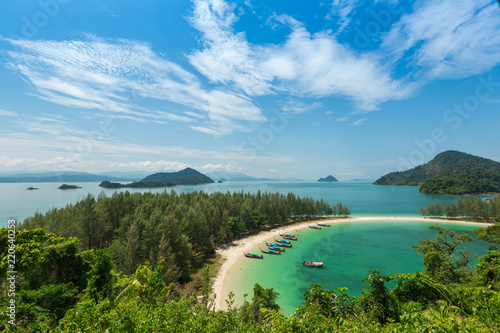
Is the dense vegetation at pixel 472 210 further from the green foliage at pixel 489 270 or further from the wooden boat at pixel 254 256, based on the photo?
the green foliage at pixel 489 270

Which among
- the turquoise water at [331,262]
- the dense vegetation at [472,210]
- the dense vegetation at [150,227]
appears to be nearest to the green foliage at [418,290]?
the turquoise water at [331,262]

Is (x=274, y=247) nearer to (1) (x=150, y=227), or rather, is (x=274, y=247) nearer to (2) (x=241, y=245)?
(2) (x=241, y=245)

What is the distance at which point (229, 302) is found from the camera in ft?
30.4

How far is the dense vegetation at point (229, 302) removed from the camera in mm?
4605

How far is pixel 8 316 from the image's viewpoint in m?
8.66

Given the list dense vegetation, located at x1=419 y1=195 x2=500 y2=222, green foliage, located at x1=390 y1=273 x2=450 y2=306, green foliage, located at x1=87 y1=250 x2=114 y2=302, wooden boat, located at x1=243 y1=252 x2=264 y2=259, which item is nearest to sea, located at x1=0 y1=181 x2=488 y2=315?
wooden boat, located at x1=243 y1=252 x2=264 y2=259

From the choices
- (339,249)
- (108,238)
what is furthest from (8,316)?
(339,249)

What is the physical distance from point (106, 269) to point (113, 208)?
96.6ft

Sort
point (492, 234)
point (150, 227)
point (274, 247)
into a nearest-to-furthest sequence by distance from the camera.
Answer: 1. point (492, 234)
2. point (150, 227)
3. point (274, 247)

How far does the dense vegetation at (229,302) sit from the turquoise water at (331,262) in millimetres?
10794

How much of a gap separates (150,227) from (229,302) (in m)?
19.6

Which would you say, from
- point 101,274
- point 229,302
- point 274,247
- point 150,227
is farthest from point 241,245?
point 229,302

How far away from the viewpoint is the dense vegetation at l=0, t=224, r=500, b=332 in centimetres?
461

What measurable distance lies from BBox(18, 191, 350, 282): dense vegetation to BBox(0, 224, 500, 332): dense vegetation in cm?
765
